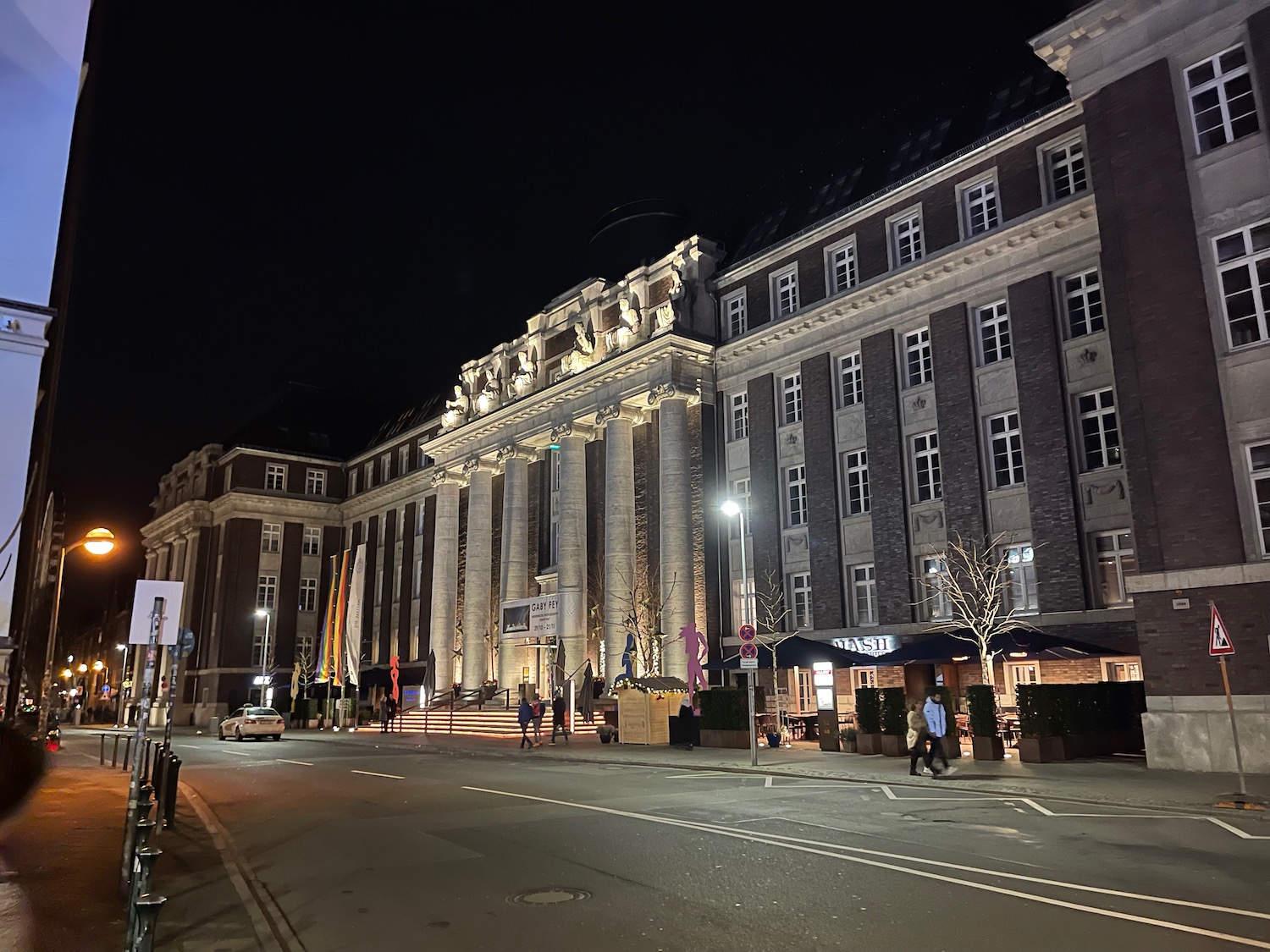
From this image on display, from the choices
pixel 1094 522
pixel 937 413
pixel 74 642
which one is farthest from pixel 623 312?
pixel 74 642

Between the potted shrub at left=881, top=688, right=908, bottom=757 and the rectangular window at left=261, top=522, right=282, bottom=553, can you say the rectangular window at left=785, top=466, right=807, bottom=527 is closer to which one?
the potted shrub at left=881, top=688, right=908, bottom=757

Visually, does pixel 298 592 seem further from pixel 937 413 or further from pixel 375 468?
pixel 937 413

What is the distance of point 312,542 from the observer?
74.5 metres

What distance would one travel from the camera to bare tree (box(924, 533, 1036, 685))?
86.3 feet

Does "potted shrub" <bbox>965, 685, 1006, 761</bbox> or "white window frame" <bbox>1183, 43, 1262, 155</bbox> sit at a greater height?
"white window frame" <bbox>1183, 43, 1262, 155</bbox>

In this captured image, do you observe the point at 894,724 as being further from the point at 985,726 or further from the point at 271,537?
the point at 271,537

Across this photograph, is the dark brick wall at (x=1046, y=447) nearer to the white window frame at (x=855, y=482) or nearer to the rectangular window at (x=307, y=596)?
the white window frame at (x=855, y=482)

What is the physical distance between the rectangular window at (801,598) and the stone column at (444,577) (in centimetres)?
2441

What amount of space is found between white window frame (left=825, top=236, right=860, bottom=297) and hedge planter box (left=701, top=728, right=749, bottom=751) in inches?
711

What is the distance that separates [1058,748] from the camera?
20.8 metres

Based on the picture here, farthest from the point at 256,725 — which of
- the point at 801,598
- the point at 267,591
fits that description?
the point at 267,591

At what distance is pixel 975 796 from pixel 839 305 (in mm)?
23874

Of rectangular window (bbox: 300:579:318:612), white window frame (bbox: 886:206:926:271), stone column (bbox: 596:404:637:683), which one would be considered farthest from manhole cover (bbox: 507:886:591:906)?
rectangular window (bbox: 300:579:318:612)

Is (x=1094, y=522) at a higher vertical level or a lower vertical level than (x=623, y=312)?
lower
